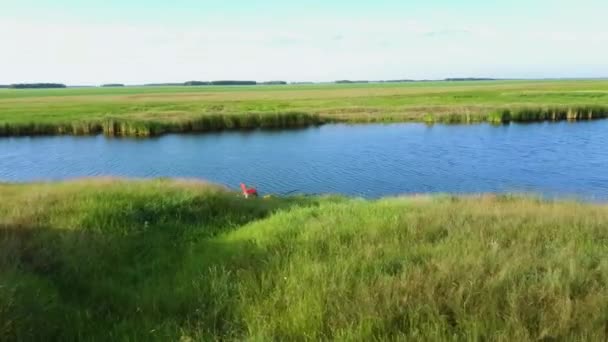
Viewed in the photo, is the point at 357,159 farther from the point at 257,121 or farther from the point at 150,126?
the point at 150,126

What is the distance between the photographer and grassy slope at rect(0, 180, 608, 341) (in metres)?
4.32

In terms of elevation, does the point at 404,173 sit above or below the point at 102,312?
below

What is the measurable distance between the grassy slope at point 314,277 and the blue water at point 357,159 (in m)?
13.7

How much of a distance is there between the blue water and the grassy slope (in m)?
13.7

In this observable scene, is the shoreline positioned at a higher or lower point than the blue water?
higher

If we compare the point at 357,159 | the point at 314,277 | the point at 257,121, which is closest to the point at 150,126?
the point at 257,121

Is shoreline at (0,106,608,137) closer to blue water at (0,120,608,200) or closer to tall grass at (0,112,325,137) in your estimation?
tall grass at (0,112,325,137)

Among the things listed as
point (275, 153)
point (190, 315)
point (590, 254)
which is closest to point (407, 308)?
point (190, 315)

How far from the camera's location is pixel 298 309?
15.1 ft

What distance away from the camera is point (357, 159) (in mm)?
31281

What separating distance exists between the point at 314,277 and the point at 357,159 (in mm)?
26102

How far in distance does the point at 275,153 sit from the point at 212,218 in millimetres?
23854

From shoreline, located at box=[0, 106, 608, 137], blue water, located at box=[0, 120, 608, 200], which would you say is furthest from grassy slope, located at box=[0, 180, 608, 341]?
shoreline, located at box=[0, 106, 608, 137]

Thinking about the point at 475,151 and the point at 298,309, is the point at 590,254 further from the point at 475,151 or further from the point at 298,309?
the point at 475,151
